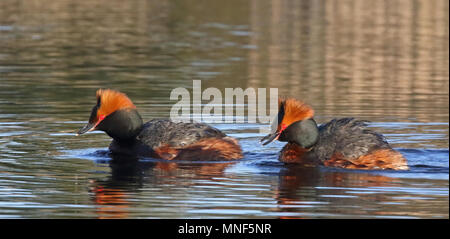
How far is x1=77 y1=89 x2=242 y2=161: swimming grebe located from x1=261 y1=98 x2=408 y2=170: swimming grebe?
925 millimetres

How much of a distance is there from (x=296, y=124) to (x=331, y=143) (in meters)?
0.62

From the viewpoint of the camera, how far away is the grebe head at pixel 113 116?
15.2 m

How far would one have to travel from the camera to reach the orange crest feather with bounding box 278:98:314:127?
14.5 meters

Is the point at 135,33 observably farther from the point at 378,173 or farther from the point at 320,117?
the point at 378,173

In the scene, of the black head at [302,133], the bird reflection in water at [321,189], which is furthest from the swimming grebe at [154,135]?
the bird reflection in water at [321,189]

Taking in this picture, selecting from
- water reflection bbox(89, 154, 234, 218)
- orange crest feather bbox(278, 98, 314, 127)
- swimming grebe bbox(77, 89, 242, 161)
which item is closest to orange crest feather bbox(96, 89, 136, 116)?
swimming grebe bbox(77, 89, 242, 161)

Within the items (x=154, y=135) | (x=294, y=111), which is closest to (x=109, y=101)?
(x=154, y=135)

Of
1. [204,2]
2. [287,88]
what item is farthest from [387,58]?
[204,2]

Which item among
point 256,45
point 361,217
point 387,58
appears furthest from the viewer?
point 256,45

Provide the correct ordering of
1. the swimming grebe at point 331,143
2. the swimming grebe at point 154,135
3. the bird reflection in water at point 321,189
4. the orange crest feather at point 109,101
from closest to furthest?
the bird reflection in water at point 321,189, the swimming grebe at point 331,143, the swimming grebe at point 154,135, the orange crest feather at point 109,101

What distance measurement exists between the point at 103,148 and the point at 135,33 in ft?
67.0

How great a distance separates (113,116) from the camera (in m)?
15.2

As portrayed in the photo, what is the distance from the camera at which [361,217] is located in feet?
36.8

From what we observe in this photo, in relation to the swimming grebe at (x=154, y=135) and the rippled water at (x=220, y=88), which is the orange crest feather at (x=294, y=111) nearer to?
the rippled water at (x=220, y=88)
